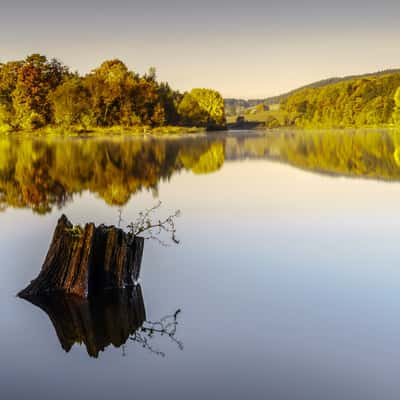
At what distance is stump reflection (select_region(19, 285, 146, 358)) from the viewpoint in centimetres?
544

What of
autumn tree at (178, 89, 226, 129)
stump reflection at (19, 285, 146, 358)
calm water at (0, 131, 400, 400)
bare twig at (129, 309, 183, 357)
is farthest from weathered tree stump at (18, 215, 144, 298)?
autumn tree at (178, 89, 226, 129)

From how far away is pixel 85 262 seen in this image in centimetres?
671

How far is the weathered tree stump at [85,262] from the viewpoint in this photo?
6.73 metres

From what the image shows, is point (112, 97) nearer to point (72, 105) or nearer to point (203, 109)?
point (72, 105)

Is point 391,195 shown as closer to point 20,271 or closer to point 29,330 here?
point 20,271

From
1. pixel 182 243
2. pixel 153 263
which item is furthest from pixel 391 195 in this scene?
pixel 153 263

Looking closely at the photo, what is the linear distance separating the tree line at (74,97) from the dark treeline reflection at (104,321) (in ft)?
213

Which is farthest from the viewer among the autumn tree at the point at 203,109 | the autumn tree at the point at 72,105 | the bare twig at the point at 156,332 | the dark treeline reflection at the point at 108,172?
the autumn tree at the point at 203,109

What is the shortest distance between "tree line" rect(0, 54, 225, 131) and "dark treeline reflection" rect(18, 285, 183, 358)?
2560 inches

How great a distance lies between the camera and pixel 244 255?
336 inches

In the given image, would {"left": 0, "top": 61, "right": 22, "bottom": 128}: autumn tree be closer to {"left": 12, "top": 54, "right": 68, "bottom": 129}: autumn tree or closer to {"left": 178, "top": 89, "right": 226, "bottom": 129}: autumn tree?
{"left": 12, "top": 54, "right": 68, "bottom": 129}: autumn tree

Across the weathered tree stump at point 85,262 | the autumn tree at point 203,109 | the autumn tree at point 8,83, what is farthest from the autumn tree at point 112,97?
the weathered tree stump at point 85,262

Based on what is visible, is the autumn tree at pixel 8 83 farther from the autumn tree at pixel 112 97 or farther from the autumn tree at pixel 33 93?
the autumn tree at pixel 112 97

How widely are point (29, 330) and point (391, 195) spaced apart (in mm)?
11399
